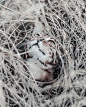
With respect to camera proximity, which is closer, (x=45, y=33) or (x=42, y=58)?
(x=42, y=58)

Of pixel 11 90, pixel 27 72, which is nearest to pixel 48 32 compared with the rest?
pixel 27 72

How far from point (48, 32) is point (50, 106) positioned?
49 cm

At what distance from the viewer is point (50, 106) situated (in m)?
0.92

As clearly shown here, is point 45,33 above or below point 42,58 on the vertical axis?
above

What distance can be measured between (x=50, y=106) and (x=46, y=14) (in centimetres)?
65

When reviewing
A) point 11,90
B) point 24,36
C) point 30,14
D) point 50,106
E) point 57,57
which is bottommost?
point 50,106

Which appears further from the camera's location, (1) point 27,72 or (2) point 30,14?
(2) point 30,14

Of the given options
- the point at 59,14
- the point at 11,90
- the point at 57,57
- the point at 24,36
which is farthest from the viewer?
the point at 59,14

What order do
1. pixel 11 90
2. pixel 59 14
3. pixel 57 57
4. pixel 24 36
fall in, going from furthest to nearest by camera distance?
pixel 59 14 < pixel 24 36 < pixel 57 57 < pixel 11 90

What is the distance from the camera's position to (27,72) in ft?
3.18

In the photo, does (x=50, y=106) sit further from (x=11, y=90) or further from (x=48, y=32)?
(x=48, y=32)

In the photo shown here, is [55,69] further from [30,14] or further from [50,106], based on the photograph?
[30,14]

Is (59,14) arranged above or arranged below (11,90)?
above

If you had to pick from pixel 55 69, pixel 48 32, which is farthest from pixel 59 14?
pixel 55 69
